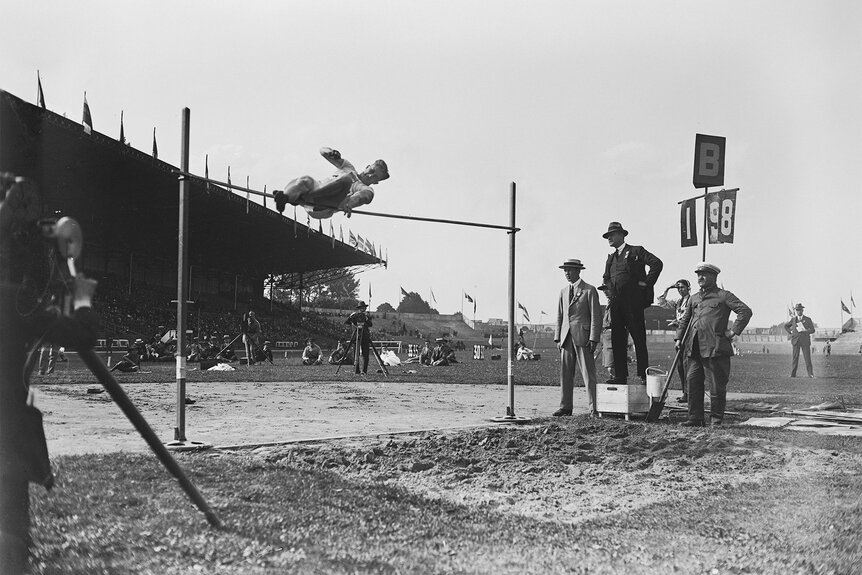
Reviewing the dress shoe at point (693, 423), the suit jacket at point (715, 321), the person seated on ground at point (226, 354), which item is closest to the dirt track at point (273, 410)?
the dress shoe at point (693, 423)

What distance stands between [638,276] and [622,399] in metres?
1.42

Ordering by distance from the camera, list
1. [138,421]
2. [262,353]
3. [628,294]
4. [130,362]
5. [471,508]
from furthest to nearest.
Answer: [262,353]
[130,362]
[628,294]
[471,508]
[138,421]

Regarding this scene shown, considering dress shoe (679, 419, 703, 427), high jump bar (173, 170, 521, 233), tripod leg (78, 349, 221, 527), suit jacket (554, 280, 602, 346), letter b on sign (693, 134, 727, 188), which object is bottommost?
dress shoe (679, 419, 703, 427)

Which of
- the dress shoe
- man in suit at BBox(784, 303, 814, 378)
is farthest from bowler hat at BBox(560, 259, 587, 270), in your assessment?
man in suit at BBox(784, 303, 814, 378)

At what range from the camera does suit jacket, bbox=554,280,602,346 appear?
8.11 metres

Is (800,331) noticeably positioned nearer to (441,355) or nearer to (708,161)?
(708,161)

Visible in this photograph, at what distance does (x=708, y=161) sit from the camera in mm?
8219

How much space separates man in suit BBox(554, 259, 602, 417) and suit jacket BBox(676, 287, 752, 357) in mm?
1019

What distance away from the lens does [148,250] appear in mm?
8500

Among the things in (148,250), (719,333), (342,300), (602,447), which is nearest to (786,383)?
(719,333)

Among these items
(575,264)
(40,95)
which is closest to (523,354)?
(575,264)

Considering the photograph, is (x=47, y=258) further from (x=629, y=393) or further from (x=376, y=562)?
(x=629, y=393)

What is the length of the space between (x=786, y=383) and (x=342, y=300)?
69784mm

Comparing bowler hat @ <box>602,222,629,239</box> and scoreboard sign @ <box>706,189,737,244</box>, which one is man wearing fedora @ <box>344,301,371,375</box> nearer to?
bowler hat @ <box>602,222,629,239</box>
